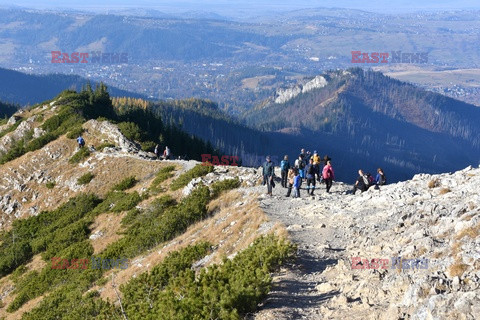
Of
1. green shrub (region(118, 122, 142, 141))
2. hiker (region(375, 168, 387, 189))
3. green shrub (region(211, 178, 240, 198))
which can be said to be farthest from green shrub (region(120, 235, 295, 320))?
green shrub (region(118, 122, 142, 141))

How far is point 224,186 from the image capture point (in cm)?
3481

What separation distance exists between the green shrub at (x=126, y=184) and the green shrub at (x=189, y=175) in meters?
5.82

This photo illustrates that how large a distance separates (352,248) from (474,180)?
360 inches

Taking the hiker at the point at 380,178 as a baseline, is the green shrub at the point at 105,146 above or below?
below

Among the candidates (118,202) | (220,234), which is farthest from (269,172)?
(118,202)

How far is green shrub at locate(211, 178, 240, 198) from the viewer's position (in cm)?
3473

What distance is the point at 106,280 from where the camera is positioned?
27281mm

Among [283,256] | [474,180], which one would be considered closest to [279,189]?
[474,180]

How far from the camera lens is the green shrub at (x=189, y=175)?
3853cm

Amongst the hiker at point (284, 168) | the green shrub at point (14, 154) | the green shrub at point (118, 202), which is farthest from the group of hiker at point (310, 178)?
the green shrub at point (14, 154)

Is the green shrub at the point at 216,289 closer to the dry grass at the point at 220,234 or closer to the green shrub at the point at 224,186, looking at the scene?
the dry grass at the point at 220,234

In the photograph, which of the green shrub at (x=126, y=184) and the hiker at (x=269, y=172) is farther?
the green shrub at (x=126, y=184)

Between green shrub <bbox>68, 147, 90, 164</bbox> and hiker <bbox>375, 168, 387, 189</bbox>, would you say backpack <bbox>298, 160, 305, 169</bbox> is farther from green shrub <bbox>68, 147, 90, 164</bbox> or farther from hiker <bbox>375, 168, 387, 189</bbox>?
green shrub <bbox>68, 147, 90, 164</bbox>

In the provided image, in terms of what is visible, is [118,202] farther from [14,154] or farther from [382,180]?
[14,154]
